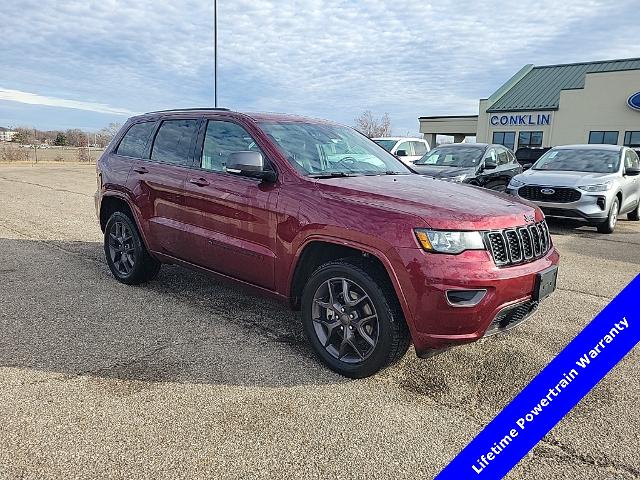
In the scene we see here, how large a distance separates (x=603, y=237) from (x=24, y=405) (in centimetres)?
938

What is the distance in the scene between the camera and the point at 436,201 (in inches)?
125

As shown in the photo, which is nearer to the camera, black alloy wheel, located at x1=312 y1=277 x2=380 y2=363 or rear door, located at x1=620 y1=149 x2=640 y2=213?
black alloy wheel, located at x1=312 y1=277 x2=380 y2=363

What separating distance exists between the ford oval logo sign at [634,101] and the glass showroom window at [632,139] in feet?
5.11

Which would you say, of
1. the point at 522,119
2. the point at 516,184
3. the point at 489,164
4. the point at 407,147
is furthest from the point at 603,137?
the point at 516,184

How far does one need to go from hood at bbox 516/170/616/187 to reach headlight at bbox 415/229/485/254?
716 cm

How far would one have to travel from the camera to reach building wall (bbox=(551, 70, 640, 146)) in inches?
1181

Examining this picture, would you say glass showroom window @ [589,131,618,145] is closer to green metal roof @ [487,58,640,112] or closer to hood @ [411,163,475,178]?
green metal roof @ [487,58,640,112]

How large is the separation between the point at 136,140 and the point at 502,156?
9495mm

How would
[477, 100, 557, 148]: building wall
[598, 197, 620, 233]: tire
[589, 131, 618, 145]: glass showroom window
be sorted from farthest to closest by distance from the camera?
[477, 100, 557, 148]: building wall
[589, 131, 618, 145]: glass showroom window
[598, 197, 620, 233]: tire

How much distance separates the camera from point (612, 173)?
9.56 meters

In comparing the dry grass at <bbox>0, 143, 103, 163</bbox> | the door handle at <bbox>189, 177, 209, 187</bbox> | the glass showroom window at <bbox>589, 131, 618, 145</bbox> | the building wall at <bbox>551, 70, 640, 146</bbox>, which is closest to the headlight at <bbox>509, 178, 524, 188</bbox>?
the door handle at <bbox>189, 177, 209, 187</bbox>

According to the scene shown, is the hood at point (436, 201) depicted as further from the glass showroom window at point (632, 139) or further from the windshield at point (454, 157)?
the glass showroom window at point (632, 139)

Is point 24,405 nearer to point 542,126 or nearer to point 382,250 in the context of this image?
point 382,250

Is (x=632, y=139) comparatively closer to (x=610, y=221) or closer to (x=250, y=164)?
(x=610, y=221)
